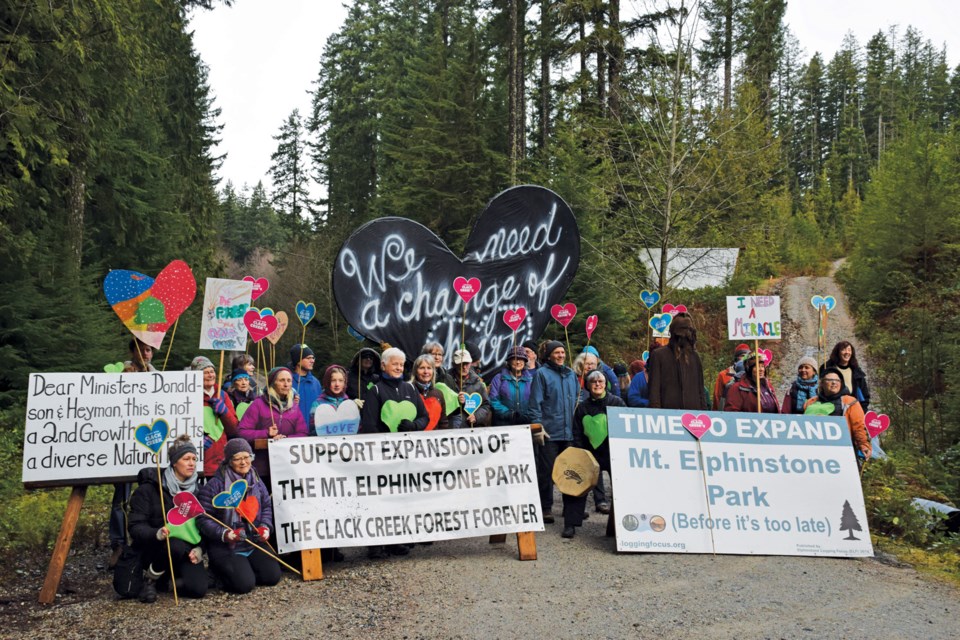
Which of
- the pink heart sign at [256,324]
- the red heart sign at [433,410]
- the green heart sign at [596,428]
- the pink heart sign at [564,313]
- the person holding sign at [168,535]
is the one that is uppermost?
the pink heart sign at [564,313]

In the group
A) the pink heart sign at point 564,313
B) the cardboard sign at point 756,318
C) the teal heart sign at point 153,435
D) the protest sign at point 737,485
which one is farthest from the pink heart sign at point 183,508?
the pink heart sign at point 564,313

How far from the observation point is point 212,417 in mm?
7281

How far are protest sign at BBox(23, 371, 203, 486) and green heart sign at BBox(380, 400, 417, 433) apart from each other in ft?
5.04

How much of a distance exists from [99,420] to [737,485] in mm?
5469

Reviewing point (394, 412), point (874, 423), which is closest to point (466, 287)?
point (394, 412)

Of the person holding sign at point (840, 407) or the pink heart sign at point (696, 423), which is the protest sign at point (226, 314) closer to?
the pink heart sign at point (696, 423)

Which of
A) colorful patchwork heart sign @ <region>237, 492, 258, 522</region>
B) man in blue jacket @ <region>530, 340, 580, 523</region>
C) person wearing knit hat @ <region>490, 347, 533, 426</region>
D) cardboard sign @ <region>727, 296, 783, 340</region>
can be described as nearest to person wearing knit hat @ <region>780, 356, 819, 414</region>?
cardboard sign @ <region>727, 296, 783, 340</region>

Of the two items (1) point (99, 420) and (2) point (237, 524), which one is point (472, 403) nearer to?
(2) point (237, 524)

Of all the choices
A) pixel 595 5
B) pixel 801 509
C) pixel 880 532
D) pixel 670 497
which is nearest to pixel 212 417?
pixel 670 497

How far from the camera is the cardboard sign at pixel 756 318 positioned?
9.20 m

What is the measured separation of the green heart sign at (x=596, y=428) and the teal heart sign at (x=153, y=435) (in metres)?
4.08

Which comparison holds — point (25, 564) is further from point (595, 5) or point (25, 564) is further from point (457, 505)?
point (595, 5)

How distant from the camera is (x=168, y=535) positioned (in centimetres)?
592

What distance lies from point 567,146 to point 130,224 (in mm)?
11052
